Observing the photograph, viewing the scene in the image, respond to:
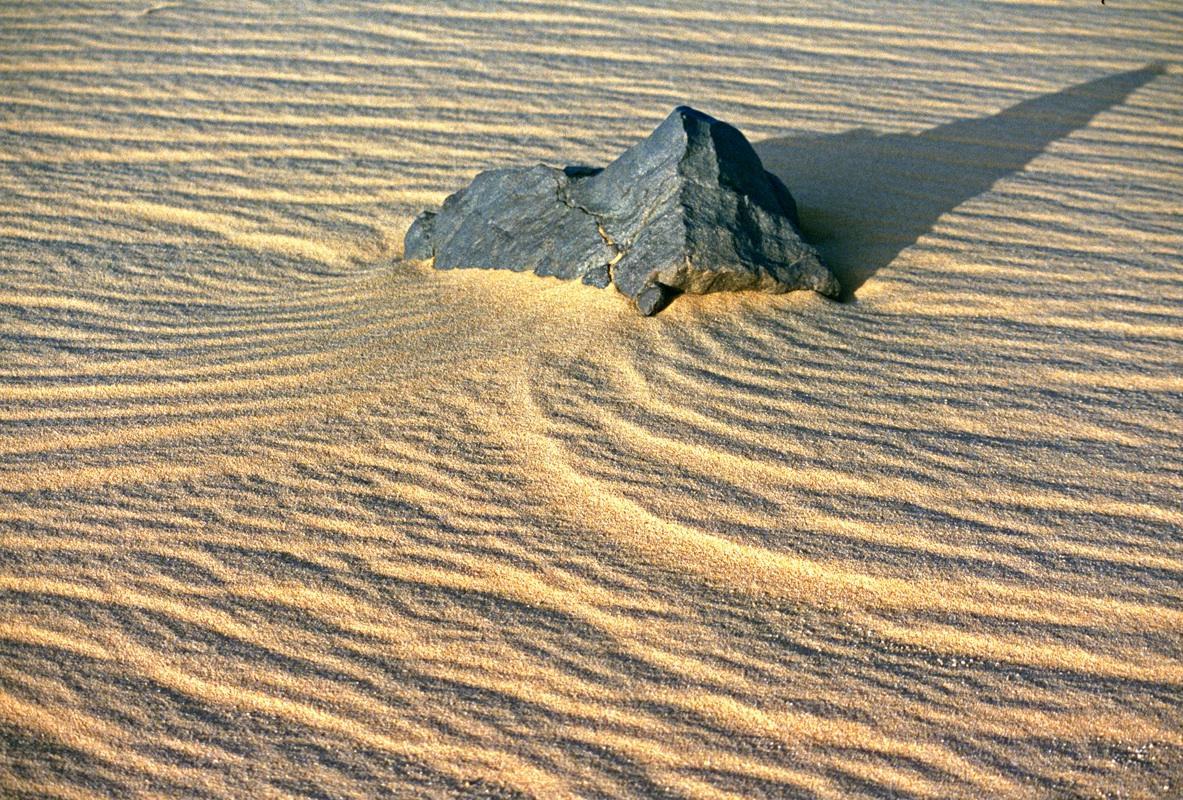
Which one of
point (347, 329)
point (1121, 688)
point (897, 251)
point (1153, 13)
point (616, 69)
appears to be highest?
point (1153, 13)

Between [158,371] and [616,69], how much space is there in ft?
11.0

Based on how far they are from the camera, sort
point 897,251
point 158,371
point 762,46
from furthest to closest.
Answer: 1. point 762,46
2. point 897,251
3. point 158,371

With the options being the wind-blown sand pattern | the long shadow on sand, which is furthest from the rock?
the long shadow on sand

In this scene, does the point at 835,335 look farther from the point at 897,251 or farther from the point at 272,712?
the point at 272,712

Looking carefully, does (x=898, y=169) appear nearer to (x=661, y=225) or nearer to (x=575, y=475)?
(x=661, y=225)

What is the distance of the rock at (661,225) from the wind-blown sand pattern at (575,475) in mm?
120

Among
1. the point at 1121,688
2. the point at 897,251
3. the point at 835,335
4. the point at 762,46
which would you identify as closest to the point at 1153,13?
the point at 762,46

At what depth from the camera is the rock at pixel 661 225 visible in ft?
12.6

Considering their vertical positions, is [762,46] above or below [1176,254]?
above

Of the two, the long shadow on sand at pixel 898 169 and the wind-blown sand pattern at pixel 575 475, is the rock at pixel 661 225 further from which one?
the long shadow on sand at pixel 898 169

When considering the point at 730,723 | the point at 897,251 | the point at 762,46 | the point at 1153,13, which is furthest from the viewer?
the point at 1153,13

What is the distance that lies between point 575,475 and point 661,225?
1026 mm

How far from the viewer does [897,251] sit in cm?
443

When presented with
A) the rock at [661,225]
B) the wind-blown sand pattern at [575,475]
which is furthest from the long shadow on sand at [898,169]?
the rock at [661,225]
